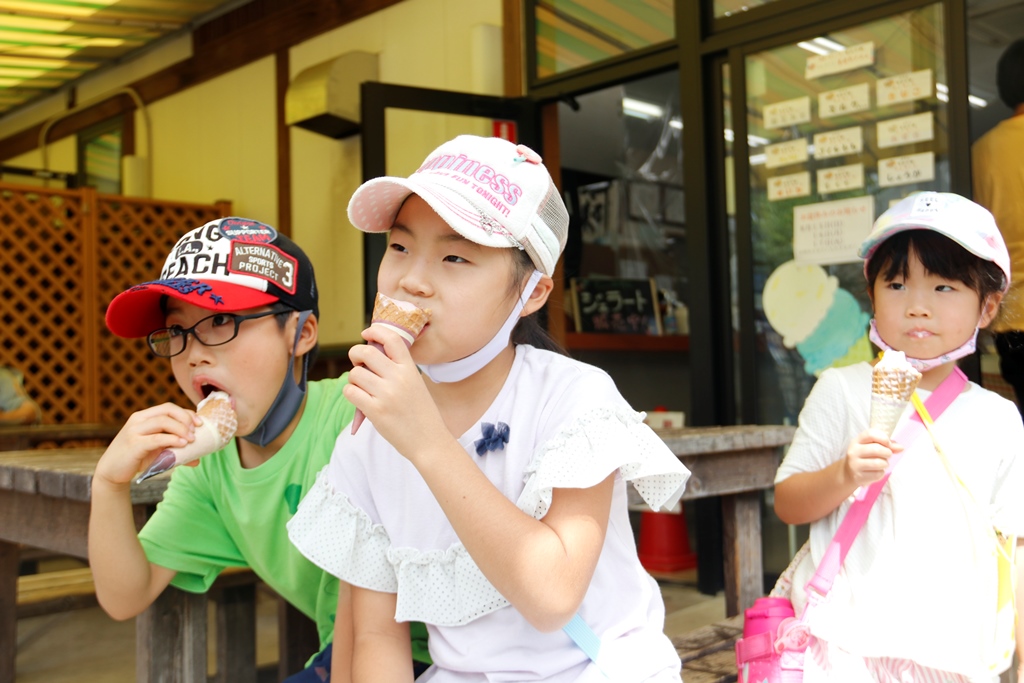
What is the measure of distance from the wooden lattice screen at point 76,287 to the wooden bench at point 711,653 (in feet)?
19.5

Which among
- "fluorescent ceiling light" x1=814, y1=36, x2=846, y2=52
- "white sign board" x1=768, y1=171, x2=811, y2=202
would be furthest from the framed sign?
"fluorescent ceiling light" x1=814, y1=36, x2=846, y2=52

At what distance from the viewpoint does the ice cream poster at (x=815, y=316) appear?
402cm

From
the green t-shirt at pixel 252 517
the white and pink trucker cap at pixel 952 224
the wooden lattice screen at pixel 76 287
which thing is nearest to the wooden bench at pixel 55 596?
the green t-shirt at pixel 252 517

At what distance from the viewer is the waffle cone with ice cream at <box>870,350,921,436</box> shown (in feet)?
5.37

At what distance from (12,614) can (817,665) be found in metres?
2.62

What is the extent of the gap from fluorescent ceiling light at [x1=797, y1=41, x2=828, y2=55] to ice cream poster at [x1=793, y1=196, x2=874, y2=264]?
66 cm

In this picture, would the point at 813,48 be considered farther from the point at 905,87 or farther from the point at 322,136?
the point at 322,136

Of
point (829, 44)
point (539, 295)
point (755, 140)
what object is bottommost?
point (539, 295)

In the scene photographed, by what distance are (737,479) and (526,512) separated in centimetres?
129

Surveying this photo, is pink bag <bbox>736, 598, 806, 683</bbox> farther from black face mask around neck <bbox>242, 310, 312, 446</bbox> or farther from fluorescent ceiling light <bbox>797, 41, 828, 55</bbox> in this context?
fluorescent ceiling light <bbox>797, 41, 828, 55</bbox>

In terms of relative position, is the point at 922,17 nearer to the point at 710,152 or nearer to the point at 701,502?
the point at 710,152

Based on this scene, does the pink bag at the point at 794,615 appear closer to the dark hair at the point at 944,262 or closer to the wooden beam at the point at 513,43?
the dark hair at the point at 944,262

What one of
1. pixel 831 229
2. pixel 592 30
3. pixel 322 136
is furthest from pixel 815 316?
pixel 322 136

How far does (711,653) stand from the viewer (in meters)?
2.17
